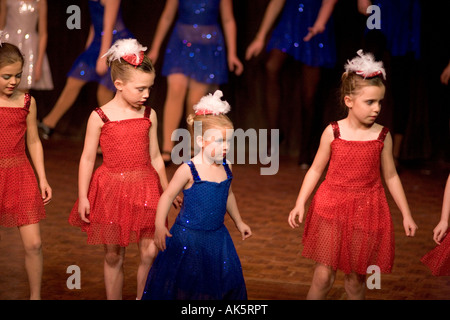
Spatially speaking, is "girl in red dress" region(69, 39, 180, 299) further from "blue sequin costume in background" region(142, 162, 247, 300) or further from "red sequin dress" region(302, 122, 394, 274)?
"red sequin dress" region(302, 122, 394, 274)

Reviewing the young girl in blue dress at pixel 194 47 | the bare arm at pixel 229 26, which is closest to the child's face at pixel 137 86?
the young girl in blue dress at pixel 194 47

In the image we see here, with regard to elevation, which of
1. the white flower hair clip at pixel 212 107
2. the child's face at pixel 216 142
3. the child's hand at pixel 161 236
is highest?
the white flower hair clip at pixel 212 107

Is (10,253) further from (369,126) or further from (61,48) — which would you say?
(61,48)

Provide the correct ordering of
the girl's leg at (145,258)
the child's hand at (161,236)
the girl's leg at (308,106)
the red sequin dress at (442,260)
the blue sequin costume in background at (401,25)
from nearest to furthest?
the child's hand at (161,236) < the red sequin dress at (442,260) < the girl's leg at (145,258) < the blue sequin costume in background at (401,25) < the girl's leg at (308,106)

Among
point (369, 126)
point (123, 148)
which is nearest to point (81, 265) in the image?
point (123, 148)

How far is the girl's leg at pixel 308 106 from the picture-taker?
721cm

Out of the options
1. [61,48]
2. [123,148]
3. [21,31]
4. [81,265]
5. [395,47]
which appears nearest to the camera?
[123,148]

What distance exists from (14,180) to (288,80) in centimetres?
472

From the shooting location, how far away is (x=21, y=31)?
735cm

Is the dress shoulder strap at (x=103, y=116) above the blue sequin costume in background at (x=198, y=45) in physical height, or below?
below

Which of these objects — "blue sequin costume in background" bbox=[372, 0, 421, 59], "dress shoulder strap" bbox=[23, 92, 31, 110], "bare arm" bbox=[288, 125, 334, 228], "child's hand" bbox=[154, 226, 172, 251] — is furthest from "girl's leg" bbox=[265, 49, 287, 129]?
"child's hand" bbox=[154, 226, 172, 251]

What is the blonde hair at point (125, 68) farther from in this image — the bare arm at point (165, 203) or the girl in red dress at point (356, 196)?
the girl in red dress at point (356, 196)

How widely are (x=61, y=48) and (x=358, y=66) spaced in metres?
5.76

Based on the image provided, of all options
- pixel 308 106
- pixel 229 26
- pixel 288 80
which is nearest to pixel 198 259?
pixel 229 26
